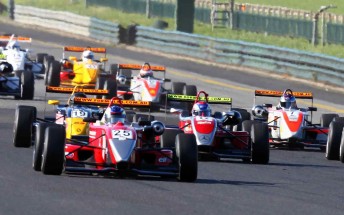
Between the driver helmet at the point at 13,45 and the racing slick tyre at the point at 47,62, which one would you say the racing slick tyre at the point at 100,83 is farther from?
the driver helmet at the point at 13,45

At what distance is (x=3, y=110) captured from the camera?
1209 inches

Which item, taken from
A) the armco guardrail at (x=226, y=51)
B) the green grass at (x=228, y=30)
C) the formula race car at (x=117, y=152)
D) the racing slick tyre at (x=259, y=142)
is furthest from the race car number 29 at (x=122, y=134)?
the green grass at (x=228, y=30)

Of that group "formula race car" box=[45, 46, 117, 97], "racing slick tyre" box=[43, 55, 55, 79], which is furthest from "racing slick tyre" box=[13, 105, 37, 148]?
"racing slick tyre" box=[43, 55, 55, 79]

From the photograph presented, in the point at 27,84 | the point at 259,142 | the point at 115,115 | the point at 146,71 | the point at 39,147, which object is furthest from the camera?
the point at 27,84

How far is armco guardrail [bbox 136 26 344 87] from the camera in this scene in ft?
133

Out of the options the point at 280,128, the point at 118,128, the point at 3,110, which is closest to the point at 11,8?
the point at 3,110

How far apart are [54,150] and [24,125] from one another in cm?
391

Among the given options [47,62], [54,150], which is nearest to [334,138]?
[54,150]

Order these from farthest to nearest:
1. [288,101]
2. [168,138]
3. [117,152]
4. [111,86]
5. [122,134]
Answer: [111,86], [288,101], [168,138], [122,134], [117,152]

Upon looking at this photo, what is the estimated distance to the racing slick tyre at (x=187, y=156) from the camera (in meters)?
18.0

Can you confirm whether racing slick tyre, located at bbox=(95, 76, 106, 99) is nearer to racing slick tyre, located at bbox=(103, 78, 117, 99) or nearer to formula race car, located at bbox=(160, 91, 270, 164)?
racing slick tyre, located at bbox=(103, 78, 117, 99)

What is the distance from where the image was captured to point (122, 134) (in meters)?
17.9

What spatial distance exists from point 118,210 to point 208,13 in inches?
1894

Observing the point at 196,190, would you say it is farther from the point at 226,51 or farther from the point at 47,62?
the point at 226,51
